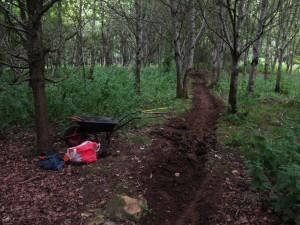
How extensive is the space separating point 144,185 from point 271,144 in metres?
2.49

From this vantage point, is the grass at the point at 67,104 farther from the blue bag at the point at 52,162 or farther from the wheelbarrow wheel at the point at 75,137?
the blue bag at the point at 52,162

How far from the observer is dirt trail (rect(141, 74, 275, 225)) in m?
4.88

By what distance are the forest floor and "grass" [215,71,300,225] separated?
32cm

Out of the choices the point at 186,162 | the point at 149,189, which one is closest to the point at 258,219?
the point at 149,189

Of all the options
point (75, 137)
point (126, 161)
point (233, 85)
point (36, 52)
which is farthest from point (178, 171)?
point (233, 85)

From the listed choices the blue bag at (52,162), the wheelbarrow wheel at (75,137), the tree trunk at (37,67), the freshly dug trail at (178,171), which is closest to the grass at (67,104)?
the wheelbarrow wheel at (75,137)

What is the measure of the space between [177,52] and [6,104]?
312 inches

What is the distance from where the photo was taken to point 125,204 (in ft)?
16.5

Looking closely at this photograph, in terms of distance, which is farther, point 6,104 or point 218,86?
point 218,86

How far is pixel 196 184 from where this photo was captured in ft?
19.5

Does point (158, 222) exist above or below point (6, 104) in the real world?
below

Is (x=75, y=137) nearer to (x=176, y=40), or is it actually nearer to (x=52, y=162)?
(x=52, y=162)

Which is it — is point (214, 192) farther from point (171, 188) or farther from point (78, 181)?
point (78, 181)

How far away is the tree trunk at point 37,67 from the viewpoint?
6.25 metres
